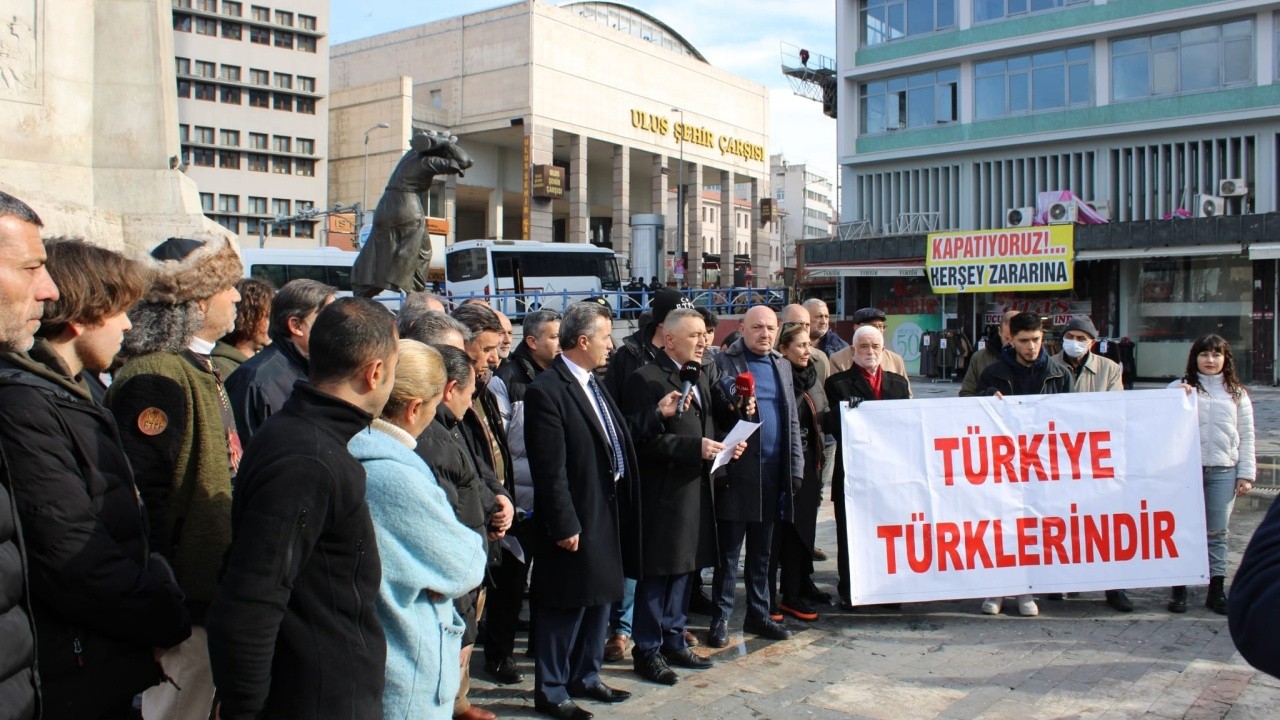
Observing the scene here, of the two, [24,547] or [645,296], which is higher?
[645,296]

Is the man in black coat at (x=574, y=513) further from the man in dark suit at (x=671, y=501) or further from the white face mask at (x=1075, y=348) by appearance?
the white face mask at (x=1075, y=348)

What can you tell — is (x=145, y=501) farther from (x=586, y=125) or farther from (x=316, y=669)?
(x=586, y=125)

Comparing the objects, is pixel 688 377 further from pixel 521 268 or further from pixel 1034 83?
pixel 1034 83

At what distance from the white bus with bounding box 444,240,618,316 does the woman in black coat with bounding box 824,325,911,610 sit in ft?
90.4

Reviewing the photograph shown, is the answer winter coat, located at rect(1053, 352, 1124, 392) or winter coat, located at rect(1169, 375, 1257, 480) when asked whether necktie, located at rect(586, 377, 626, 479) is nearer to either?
winter coat, located at rect(1053, 352, 1124, 392)

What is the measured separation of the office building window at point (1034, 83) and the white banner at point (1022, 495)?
3104cm

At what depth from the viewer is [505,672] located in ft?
16.9

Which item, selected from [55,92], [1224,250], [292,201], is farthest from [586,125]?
[55,92]

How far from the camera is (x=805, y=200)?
12812 centimetres

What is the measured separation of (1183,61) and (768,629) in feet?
108

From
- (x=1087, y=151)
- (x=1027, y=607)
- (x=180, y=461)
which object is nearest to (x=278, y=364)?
(x=180, y=461)

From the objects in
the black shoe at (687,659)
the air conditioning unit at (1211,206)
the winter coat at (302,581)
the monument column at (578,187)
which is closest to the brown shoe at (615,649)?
the black shoe at (687,659)

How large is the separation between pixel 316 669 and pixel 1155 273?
107ft

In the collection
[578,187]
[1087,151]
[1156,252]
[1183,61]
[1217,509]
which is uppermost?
[578,187]
